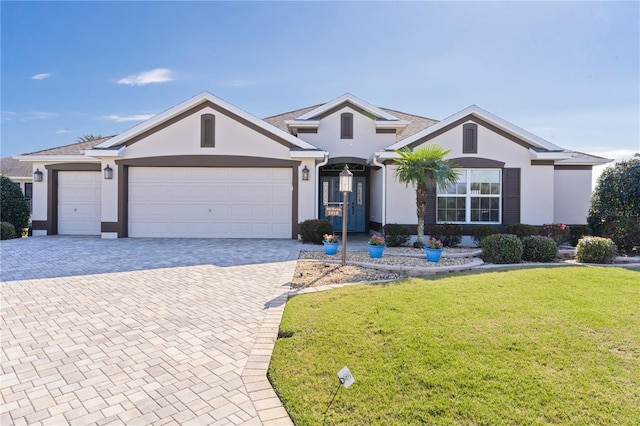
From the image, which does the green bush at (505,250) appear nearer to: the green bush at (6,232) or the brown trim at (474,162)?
the brown trim at (474,162)

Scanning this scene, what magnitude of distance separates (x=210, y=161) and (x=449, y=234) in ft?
31.2

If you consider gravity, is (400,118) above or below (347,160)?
above

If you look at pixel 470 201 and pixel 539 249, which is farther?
pixel 470 201

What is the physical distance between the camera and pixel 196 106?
13.8m

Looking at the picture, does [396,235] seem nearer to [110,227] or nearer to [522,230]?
[522,230]

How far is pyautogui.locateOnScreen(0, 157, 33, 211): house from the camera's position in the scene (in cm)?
2158

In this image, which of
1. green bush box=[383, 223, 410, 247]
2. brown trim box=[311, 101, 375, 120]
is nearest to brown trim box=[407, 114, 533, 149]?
brown trim box=[311, 101, 375, 120]

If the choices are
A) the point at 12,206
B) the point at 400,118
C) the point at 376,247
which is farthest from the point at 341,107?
the point at 12,206

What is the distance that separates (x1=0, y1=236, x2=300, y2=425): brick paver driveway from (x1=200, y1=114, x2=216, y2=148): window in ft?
20.6

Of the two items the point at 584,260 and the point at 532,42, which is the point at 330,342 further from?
the point at 532,42

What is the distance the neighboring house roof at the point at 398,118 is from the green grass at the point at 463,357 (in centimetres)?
1204

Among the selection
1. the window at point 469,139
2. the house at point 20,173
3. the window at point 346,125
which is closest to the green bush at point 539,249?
the window at point 469,139

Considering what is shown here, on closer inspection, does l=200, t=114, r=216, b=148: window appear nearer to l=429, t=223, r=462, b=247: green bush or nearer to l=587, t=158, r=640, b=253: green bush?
l=429, t=223, r=462, b=247: green bush

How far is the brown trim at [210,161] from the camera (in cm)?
1386
